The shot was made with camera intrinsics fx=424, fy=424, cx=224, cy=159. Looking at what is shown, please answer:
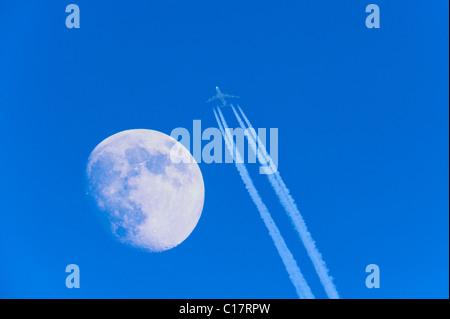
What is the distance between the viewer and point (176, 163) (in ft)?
78.6

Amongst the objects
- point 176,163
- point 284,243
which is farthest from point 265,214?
point 176,163

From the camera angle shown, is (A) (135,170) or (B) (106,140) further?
(B) (106,140)

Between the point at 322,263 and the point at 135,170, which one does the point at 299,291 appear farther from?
the point at 135,170

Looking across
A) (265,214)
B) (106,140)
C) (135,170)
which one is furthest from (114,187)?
(265,214)

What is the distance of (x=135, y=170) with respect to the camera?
73.8 ft

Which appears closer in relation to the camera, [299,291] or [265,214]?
[299,291]

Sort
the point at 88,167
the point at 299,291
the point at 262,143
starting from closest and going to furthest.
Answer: the point at 299,291 < the point at 88,167 < the point at 262,143

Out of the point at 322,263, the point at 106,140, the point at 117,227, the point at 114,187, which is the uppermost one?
the point at 106,140

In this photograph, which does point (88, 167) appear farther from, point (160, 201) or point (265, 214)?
point (265, 214)

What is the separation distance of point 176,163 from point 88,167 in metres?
4.92

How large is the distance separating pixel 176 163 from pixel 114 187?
145 inches

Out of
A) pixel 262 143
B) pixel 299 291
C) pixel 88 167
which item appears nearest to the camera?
pixel 299 291

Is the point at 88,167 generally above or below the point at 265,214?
above

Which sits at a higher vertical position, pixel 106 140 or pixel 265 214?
pixel 106 140
